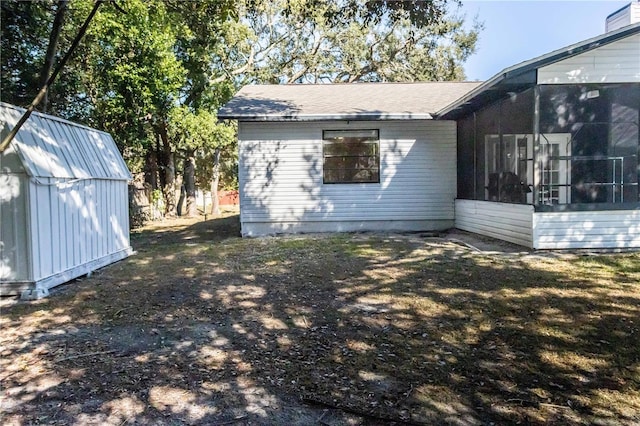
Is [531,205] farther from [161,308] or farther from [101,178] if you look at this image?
[101,178]

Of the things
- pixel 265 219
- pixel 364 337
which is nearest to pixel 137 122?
pixel 265 219

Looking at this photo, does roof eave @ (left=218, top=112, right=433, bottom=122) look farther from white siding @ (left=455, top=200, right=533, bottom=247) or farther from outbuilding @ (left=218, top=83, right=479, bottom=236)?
white siding @ (left=455, top=200, right=533, bottom=247)

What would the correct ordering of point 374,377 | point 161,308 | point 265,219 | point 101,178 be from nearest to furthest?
point 374,377 < point 161,308 < point 101,178 < point 265,219

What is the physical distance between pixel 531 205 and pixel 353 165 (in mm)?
4531

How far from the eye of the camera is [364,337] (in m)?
3.65

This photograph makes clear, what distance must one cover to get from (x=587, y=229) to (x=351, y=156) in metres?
5.28

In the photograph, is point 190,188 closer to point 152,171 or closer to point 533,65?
point 152,171

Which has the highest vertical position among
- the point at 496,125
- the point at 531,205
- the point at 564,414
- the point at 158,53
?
the point at 158,53

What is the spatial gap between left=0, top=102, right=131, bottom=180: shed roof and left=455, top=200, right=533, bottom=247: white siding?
6.83 meters

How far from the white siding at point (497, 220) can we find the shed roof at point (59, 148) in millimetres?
6834

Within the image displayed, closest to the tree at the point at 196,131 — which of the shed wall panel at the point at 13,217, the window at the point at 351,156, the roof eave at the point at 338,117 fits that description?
the roof eave at the point at 338,117

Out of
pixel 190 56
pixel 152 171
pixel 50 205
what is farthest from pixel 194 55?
pixel 50 205

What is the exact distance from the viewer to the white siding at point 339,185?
10.6 metres

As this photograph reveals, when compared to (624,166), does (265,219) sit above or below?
below
